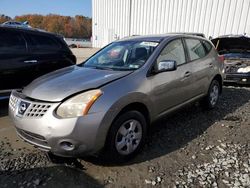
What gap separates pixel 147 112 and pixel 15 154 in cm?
189

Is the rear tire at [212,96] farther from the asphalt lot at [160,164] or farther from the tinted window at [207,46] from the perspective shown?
the asphalt lot at [160,164]

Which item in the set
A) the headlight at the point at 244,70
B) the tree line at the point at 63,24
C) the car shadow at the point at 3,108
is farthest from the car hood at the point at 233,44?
the tree line at the point at 63,24

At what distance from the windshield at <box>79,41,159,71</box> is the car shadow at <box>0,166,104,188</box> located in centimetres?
154

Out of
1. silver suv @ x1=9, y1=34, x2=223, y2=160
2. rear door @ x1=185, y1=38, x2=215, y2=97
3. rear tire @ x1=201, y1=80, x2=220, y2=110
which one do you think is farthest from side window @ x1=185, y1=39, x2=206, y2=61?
rear tire @ x1=201, y1=80, x2=220, y2=110

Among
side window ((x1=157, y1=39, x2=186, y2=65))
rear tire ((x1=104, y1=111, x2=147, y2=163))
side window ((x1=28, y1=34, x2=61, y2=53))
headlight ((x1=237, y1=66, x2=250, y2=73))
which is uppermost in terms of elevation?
side window ((x1=157, y1=39, x2=186, y2=65))

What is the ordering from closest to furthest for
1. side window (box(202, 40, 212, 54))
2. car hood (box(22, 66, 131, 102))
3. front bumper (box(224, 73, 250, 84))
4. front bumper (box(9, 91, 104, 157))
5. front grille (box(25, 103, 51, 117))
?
front bumper (box(9, 91, 104, 157))
front grille (box(25, 103, 51, 117))
car hood (box(22, 66, 131, 102))
side window (box(202, 40, 212, 54))
front bumper (box(224, 73, 250, 84))

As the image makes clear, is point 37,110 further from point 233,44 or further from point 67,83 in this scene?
point 233,44

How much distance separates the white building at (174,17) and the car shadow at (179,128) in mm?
10741

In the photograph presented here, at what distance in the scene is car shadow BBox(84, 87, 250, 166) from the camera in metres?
3.93

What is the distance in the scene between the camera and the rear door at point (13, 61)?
536 cm

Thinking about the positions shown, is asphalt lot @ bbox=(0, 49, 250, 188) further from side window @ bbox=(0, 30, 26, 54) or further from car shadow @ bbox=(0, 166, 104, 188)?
side window @ bbox=(0, 30, 26, 54)

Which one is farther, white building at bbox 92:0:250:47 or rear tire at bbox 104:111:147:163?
white building at bbox 92:0:250:47

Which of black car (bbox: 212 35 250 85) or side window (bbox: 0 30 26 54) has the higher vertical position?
side window (bbox: 0 30 26 54)

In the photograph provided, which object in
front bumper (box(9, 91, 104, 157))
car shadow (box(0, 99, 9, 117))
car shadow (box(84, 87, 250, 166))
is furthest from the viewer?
car shadow (box(0, 99, 9, 117))
